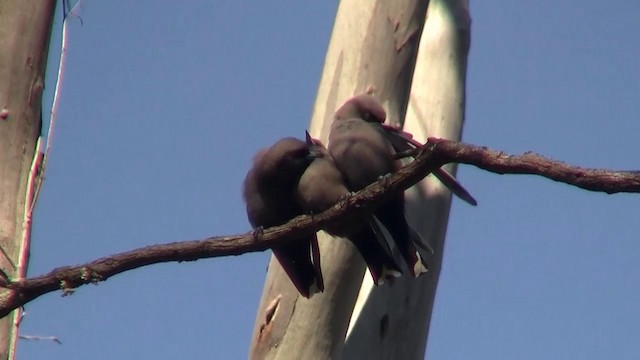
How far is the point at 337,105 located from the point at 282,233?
38.8 inches

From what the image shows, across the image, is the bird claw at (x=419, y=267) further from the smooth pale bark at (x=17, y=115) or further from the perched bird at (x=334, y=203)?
the smooth pale bark at (x=17, y=115)

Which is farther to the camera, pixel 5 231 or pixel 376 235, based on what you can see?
pixel 376 235

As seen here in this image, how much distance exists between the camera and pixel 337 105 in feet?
15.3

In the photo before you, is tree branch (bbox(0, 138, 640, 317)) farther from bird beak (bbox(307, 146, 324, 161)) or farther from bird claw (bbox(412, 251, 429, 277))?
bird claw (bbox(412, 251, 429, 277))

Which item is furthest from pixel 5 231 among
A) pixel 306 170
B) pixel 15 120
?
pixel 306 170

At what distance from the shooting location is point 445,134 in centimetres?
489

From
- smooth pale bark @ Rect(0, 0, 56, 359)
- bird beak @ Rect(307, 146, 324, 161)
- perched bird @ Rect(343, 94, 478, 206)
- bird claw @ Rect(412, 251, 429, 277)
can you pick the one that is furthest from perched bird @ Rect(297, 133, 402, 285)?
smooth pale bark @ Rect(0, 0, 56, 359)

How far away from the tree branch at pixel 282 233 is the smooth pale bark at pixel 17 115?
121 mm

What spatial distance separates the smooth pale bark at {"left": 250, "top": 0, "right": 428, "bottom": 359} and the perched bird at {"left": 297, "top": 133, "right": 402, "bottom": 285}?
0.17 m

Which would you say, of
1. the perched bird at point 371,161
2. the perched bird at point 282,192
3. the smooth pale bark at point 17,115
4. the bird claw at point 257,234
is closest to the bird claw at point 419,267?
the perched bird at point 371,161

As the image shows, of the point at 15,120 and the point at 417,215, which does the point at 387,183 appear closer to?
the point at 417,215

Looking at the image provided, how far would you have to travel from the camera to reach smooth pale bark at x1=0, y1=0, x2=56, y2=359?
3.69 meters

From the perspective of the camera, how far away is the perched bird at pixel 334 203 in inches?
161

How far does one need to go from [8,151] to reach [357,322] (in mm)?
1600
